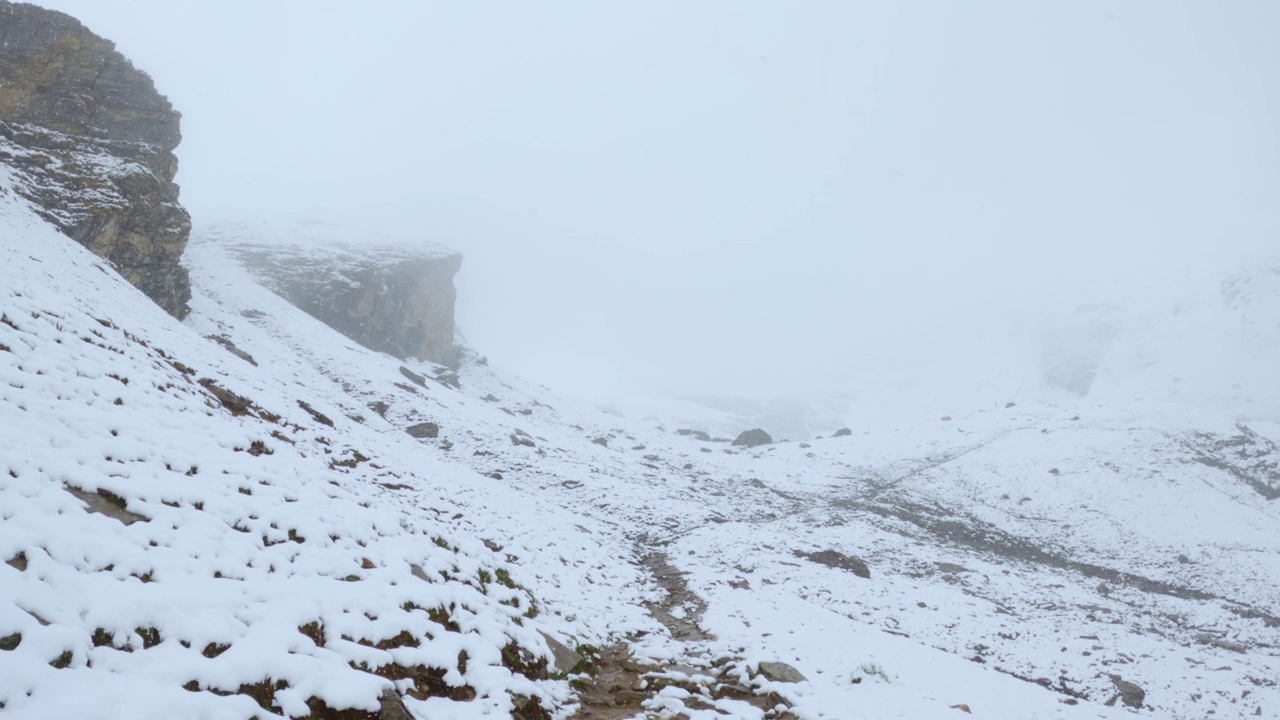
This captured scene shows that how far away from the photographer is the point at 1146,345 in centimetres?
11281

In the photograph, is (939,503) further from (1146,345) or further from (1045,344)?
(1045,344)

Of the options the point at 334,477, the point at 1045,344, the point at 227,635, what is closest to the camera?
the point at 227,635

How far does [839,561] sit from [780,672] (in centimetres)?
1428

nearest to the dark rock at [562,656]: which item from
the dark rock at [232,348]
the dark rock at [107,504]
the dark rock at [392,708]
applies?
the dark rock at [392,708]

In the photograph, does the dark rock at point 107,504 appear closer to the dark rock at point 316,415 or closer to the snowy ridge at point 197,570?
the snowy ridge at point 197,570

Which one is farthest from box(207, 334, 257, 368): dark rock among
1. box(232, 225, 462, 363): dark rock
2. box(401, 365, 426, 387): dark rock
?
box(232, 225, 462, 363): dark rock

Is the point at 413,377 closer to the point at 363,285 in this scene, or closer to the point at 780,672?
the point at 363,285

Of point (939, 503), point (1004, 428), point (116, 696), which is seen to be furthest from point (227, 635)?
point (1004, 428)

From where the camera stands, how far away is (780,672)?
9.59 m

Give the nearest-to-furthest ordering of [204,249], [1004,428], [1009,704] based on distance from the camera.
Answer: [1009,704]
[1004,428]
[204,249]

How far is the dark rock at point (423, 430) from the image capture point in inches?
1251

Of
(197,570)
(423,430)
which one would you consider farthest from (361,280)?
(197,570)

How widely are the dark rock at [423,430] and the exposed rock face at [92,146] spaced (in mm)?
17252

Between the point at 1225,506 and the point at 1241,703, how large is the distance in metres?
26.2
